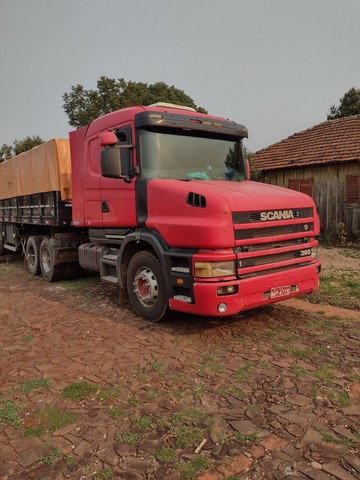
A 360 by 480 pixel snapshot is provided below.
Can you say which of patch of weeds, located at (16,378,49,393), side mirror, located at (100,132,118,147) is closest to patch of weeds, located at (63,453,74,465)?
patch of weeds, located at (16,378,49,393)

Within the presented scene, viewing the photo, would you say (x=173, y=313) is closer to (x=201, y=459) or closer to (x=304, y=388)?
(x=304, y=388)

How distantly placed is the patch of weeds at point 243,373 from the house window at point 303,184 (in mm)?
12450

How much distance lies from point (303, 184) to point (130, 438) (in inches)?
565

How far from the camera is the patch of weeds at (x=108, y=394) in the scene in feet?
10.6

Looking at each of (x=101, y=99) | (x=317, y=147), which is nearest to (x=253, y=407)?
(x=317, y=147)

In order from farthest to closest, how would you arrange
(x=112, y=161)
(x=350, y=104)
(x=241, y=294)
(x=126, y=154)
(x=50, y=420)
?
(x=350, y=104) → (x=126, y=154) → (x=112, y=161) → (x=241, y=294) → (x=50, y=420)

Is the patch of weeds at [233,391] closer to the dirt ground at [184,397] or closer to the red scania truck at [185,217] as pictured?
the dirt ground at [184,397]

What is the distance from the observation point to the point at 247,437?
2664 mm

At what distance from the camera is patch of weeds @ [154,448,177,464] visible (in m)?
2.44

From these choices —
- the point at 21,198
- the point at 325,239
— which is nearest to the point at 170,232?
the point at 21,198

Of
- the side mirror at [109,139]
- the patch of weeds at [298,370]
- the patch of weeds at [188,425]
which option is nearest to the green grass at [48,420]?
the patch of weeds at [188,425]

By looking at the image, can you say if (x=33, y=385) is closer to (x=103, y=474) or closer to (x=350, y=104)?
(x=103, y=474)

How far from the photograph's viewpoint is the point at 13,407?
123 inches

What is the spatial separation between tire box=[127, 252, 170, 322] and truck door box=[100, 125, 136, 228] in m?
0.61
